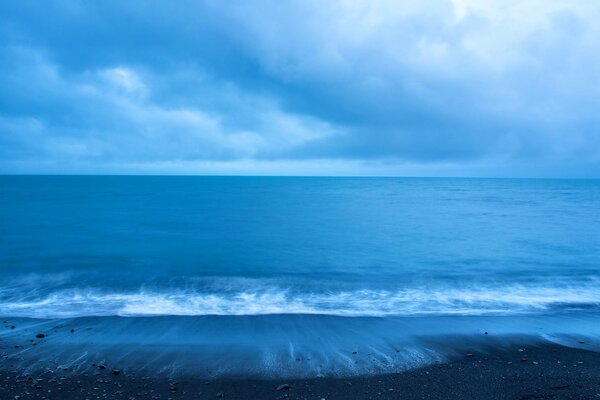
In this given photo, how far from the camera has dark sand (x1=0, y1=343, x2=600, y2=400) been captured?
9.45 metres

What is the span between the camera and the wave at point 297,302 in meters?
15.8

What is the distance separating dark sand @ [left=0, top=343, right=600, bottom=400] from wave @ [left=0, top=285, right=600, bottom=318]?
16.3 ft

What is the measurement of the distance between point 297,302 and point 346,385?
7614 mm

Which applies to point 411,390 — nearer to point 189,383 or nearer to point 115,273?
point 189,383

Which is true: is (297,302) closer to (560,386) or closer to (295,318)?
(295,318)

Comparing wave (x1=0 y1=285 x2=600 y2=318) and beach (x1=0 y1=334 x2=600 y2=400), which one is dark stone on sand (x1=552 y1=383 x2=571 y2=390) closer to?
beach (x1=0 y1=334 x2=600 y2=400)

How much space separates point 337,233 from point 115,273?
23.4 m

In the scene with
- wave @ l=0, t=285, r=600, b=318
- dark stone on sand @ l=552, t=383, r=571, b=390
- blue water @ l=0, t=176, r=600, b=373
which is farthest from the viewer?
wave @ l=0, t=285, r=600, b=318

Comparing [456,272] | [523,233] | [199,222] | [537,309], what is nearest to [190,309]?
[537,309]

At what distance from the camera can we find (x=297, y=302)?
17.4 meters

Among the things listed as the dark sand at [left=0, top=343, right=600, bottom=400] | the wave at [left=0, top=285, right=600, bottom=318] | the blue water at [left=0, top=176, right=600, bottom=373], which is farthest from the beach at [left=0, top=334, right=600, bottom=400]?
the wave at [left=0, top=285, right=600, bottom=318]

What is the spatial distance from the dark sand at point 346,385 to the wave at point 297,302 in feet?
16.3

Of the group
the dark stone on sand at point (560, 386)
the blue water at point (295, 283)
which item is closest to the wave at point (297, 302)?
the blue water at point (295, 283)

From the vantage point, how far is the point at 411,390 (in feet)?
32.0
